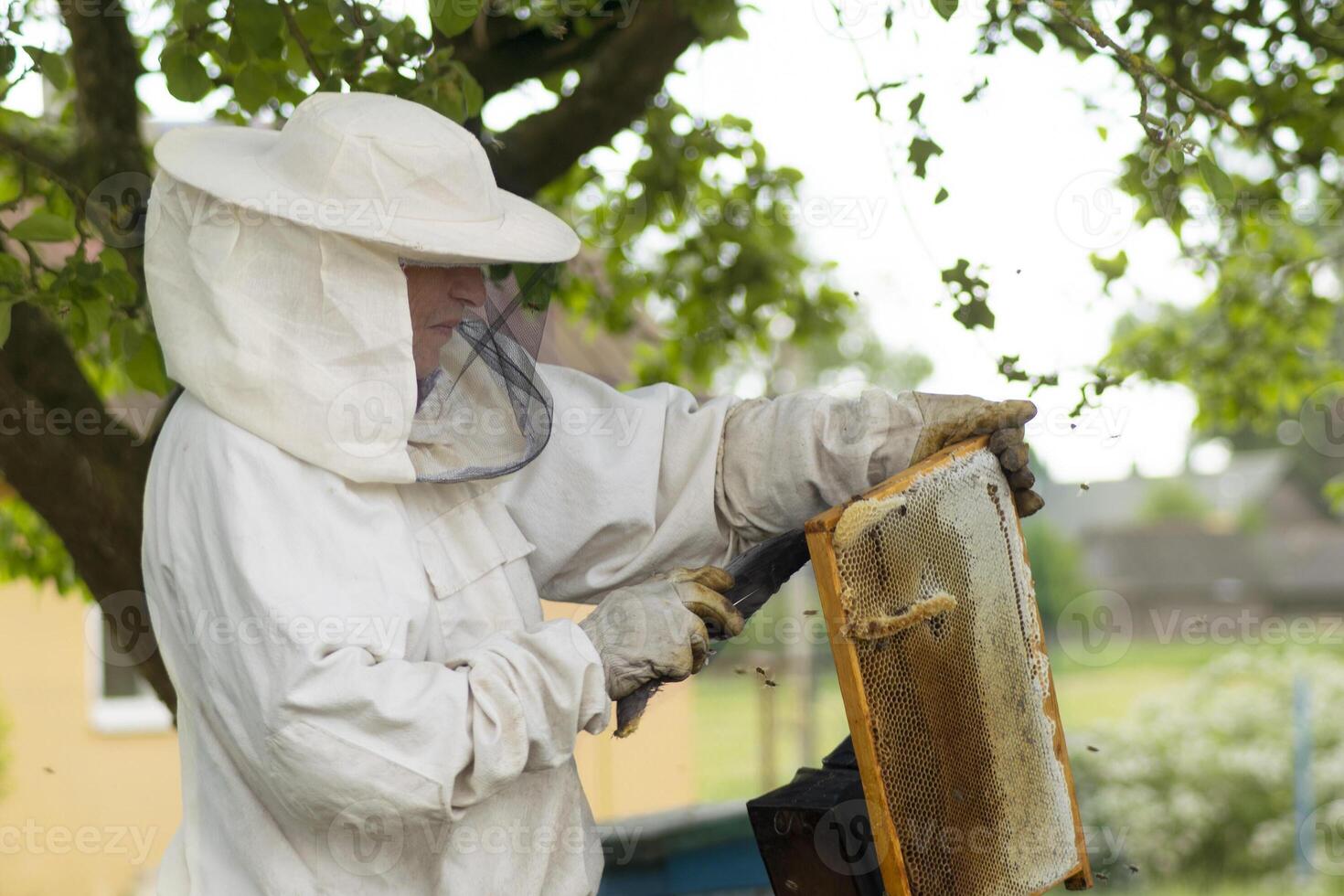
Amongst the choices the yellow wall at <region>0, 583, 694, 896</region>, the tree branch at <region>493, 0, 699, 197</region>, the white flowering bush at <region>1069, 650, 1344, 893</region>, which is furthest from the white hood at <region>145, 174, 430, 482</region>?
the white flowering bush at <region>1069, 650, 1344, 893</region>

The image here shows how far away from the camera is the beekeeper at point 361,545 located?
1.76 meters

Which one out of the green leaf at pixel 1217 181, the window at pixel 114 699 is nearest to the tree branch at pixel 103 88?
the green leaf at pixel 1217 181

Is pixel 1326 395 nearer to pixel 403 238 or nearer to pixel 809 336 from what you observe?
pixel 809 336

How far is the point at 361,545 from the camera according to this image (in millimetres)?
1888

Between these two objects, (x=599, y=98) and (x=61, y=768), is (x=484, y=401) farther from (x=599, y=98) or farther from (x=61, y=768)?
(x=61, y=768)

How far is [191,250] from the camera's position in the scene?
189 centimetres

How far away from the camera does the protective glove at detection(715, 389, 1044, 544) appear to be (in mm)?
2342

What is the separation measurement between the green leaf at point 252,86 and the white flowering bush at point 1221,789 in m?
8.49

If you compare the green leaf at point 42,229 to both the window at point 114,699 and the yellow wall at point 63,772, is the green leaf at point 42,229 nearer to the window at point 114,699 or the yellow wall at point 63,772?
the yellow wall at point 63,772

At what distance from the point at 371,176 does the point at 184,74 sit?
3.57ft

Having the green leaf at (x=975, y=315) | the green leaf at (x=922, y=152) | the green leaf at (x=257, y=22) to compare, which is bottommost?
the green leaf at (x=975, y=315)

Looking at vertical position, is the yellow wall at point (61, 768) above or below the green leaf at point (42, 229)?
below

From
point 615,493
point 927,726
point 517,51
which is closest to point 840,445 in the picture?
point 615,493

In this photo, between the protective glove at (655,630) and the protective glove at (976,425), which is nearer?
the protective glove at (655,630)
